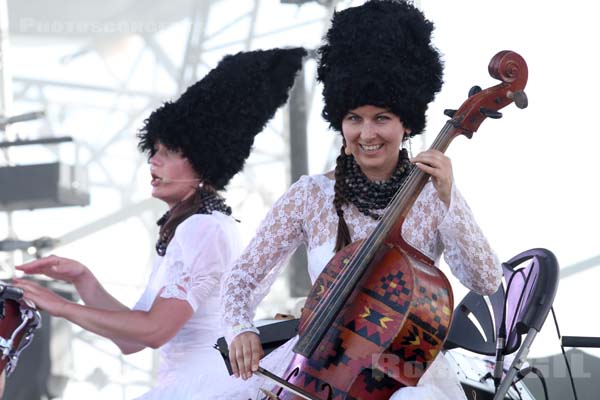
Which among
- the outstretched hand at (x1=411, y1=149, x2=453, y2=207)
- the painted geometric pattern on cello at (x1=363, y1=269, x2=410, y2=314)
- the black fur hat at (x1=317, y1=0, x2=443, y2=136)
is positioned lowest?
the painted geometric pattern on cello at (x1=363, y1=269, x2=410, y2=314)

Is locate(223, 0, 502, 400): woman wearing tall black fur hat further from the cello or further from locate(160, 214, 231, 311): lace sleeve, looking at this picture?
locate(160, 214, 231, 311): lace sleeve

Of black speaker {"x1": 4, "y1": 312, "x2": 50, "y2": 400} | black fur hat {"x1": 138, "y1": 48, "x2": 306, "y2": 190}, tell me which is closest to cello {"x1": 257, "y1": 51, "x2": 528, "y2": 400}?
black fur hat {"x1": 138, "y1": 48, "x2": 306, "y2": 190}

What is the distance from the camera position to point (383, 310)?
210cm

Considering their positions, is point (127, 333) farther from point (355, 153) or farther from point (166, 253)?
point (355, 153)

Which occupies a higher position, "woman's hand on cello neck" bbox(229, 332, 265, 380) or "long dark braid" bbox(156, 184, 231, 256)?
"long dark braid" bbox(156, 184, 231, 256)

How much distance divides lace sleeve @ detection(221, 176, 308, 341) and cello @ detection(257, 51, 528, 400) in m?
0.28

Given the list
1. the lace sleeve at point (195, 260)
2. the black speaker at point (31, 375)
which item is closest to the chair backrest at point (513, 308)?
the lace sleeve at point (195, 260)

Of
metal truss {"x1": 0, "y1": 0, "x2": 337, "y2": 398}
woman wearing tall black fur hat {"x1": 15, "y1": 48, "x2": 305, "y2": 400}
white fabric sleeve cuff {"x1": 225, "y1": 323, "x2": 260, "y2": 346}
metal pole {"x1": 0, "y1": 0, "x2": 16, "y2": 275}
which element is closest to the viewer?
white fabric sleeve cuff {"x1": 225, "y1": 323, "x2": 260, "y2": 346}

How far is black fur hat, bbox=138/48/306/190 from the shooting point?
336 cm

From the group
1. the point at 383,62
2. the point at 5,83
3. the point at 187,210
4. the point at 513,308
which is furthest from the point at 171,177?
the point at 5,83

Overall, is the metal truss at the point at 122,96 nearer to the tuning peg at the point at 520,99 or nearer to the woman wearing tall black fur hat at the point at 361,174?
the woman wearing tall black fur hat at the point at 361,174

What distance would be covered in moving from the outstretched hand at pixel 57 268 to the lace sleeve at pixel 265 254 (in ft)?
2.55

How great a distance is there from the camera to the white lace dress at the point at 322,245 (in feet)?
7.36

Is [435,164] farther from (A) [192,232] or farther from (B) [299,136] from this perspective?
(B) [299,136]
